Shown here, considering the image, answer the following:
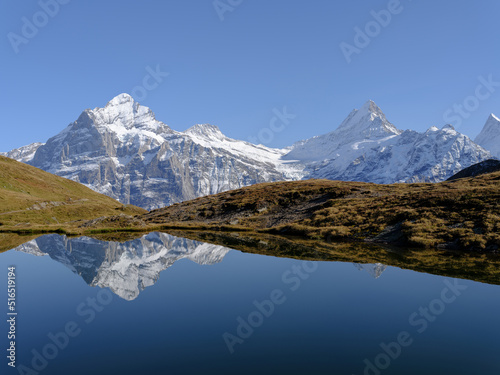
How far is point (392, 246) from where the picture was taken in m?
47.0

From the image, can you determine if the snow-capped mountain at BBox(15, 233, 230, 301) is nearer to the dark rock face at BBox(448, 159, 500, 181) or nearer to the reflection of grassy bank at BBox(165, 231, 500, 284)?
the reflection of grassy bank at BBox(165, 231, 500, 284)

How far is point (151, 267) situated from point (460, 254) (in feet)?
115

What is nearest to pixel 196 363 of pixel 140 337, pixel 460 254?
pixel 140 337

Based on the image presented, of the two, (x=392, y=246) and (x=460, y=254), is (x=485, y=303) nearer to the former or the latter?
(x=460, y=254)

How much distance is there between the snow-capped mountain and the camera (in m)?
29.3

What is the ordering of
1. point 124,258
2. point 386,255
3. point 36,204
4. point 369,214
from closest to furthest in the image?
point 386,255 < point 124,258 < point 369,214 < point 36,204

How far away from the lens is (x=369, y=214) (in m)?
63.0

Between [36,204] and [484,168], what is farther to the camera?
[36,204]
